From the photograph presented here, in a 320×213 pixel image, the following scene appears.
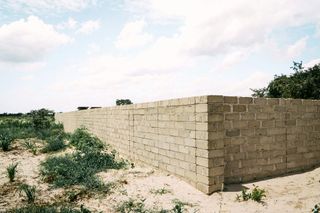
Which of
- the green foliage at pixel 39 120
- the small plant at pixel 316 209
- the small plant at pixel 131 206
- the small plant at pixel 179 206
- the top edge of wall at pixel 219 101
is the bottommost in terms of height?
the small plant at pixel 131 206

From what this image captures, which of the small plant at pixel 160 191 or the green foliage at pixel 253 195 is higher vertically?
the green foliage at pixel 253 195

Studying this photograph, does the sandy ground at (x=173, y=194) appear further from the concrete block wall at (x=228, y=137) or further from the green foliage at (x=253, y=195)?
the concrete block wall at (x=228, y=137)

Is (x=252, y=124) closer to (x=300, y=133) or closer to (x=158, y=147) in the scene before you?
(x=300, y=133)

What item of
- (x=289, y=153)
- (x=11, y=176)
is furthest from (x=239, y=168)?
(x=11, y=176)

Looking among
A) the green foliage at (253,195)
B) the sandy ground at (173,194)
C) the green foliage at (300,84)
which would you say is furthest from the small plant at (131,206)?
the green foliage at (300,84)

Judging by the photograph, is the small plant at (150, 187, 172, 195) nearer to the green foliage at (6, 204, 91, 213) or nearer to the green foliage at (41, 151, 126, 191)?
the green foliage at (41, 151, 126, 191)

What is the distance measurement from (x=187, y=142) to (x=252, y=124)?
152 centimetres

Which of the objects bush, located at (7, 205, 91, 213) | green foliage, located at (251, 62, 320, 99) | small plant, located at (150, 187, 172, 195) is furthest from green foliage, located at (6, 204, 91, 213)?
green foliage, located at (251, 62, 320, 99)

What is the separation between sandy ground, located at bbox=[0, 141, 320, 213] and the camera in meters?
5.41

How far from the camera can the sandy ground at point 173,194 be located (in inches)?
213

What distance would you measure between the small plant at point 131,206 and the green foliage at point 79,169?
1171mm

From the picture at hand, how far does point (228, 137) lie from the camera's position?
21.6 feet

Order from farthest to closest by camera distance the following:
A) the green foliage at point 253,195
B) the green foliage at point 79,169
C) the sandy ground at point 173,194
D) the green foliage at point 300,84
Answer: the green foliage at point 300,84 < the green foliage at point 79,169 < the green foliage at point 253,195 < the sandy ground at point 173,194

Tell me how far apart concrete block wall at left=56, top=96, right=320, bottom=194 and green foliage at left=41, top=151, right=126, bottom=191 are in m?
1.27
